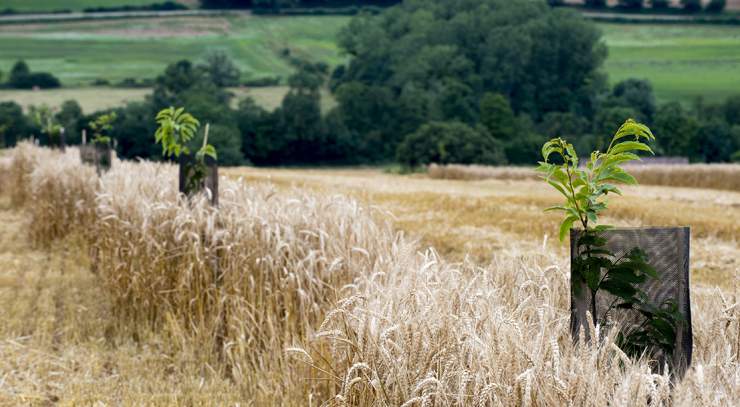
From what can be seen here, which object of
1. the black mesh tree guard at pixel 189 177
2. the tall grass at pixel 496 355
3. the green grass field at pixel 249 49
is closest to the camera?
the tall grass at pixel 496 355

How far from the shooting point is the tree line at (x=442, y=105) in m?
63.7

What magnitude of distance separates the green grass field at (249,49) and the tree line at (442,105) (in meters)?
5.00

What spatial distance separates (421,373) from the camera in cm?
345

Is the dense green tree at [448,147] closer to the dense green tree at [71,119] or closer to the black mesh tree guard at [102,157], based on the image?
the dense green tree at [71,119]

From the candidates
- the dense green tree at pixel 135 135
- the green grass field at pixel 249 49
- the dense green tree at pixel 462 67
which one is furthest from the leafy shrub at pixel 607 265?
the green grass field at pixel 249 49

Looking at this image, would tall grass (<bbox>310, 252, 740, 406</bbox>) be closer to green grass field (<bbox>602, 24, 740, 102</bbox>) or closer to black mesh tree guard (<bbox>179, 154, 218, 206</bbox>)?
black mesh tree guard (<bbox>179, 154, 218, 206</bbox>)

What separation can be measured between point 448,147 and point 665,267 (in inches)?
2307

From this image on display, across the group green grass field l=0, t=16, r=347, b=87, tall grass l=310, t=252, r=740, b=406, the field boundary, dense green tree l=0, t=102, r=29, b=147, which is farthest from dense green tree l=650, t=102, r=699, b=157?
tall grass l=310, t=252, r=740, b=406

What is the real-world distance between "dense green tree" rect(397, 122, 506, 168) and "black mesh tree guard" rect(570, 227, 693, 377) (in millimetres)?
57116

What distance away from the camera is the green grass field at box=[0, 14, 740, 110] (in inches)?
3391

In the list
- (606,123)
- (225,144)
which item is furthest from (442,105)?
(225,144)

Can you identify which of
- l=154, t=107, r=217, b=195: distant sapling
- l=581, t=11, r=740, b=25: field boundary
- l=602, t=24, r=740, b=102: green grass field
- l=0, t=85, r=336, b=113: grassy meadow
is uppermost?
l=581, t=11, r=740, b=25: field boundary

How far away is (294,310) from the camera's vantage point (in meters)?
6.02

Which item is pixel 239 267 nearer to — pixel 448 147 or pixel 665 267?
pixel 665 267
